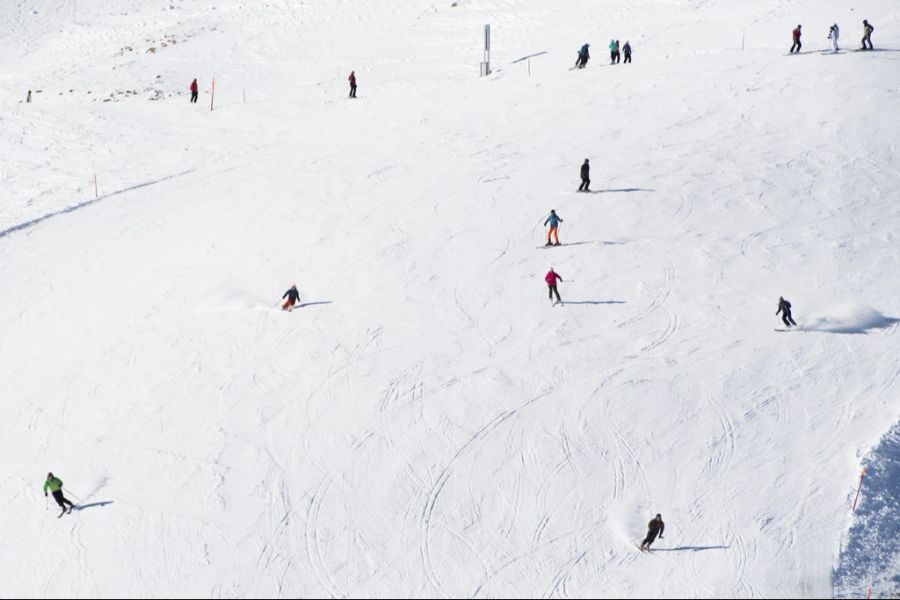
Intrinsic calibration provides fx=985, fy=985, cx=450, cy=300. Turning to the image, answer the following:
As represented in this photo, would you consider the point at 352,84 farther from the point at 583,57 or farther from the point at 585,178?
the point at 585,178

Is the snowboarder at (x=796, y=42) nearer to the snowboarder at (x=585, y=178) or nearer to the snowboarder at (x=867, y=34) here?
the snowboarder at (x=867, y=34)

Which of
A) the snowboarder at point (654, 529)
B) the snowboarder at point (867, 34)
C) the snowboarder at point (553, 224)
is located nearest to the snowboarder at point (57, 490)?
the snowboarder at point (654, 529)

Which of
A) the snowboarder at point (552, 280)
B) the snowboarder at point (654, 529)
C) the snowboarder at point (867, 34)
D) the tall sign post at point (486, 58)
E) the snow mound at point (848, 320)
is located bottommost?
the snowboarder at point (654, 529)

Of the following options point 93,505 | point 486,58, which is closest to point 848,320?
point 93,505

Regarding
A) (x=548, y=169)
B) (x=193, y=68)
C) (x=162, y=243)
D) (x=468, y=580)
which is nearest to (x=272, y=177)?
(x=162, y=243)

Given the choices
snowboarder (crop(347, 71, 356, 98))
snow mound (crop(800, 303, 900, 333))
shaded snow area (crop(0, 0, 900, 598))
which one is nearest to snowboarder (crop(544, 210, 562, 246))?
shaded snow area (crop(0, 0, 900, 598))

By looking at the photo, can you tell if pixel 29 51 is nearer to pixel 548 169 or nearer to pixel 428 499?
pixel 548 169
